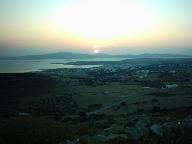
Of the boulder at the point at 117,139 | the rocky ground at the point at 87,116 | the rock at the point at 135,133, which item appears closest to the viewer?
the boulder at the point at 117,139

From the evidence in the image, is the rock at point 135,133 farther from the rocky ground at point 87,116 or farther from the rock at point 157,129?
the rock at point 157,129

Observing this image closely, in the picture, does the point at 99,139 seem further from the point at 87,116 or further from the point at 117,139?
the point at 87,116

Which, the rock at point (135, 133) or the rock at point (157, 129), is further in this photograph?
the rock at point (157, 129)

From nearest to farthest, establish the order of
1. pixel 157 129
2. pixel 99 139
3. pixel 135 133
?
pixel 99 139 → pixel 135 133 → pixel 157 129

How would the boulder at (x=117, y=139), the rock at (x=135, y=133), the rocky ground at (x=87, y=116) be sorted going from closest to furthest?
the boulder at (x=117, y=139) < the rock at (x=135, y=133) < the rocky ground at (x=87, y=116)

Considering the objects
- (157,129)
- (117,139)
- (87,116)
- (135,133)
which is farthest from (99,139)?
(87,116)

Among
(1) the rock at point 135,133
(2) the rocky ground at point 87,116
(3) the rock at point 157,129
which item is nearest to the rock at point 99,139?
(2) the rocky ground at point 87,116

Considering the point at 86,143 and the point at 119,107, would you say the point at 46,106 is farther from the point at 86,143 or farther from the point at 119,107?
the point at 86,143

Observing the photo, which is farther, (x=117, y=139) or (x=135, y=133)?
(x=135, y=133)

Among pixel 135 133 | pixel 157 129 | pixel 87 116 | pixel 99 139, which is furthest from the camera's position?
pixel 87 116

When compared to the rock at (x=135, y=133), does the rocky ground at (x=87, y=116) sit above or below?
below

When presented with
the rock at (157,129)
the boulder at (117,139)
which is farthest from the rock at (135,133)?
the rock at (157,129)

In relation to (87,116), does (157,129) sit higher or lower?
higher
